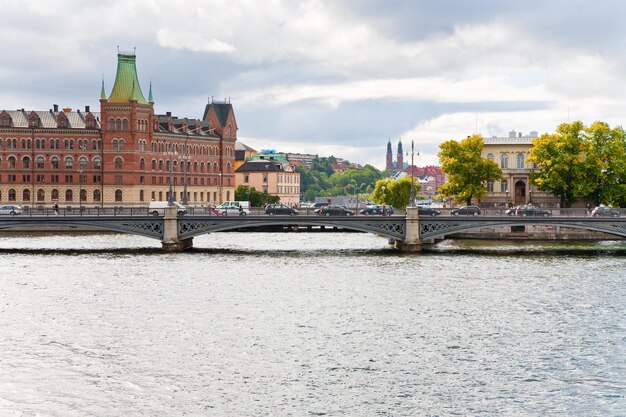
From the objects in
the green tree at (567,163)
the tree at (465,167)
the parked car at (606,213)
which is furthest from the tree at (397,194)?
the parked car at (606,213)

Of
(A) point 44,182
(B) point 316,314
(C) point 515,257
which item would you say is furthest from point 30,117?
(B) point 316,314

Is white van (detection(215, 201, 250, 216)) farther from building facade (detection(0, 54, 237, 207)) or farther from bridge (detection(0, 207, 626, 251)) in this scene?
building facade (detection(0, 54, 237, 207))

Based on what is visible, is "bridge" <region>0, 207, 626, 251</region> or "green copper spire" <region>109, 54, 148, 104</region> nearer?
"bridge" <region>0, 207, 626, 251</region>

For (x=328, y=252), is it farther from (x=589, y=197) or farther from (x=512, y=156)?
(x=512, y=156)

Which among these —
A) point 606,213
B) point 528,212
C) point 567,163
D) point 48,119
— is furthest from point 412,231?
point 48,119

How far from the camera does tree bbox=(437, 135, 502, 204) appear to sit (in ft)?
383

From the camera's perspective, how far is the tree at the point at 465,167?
117m

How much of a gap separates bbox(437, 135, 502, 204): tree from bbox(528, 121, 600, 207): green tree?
6.64 m

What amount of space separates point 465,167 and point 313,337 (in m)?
77.9

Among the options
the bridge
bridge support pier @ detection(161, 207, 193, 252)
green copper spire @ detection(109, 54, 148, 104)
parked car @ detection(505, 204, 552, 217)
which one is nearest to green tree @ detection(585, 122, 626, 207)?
parked car @ detection(505, 204, 552, 217)

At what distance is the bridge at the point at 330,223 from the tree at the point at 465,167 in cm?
3506

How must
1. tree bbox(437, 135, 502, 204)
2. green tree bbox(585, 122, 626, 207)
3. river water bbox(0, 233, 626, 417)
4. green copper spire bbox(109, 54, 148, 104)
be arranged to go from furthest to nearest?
green copper spire bbox(109, 54, 148, 104) < tree bbox(437, 135, 502, 204) < green tree bbox(585, 122, 626, 207) < river water bbox(0, 233, 626, 417)

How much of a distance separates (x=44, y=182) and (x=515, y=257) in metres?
90.1

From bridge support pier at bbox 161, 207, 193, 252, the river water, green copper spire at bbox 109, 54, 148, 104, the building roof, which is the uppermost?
green copper spire at bbox 109, 54, 148, 104
